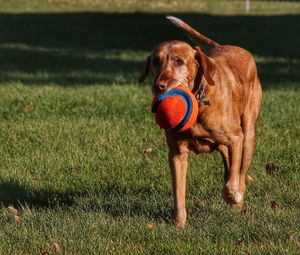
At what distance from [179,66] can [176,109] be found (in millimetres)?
469

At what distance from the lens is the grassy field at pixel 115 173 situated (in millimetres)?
6098

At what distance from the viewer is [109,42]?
27.3 metres

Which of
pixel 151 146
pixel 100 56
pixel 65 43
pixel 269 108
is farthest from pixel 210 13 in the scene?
pixel 151 146

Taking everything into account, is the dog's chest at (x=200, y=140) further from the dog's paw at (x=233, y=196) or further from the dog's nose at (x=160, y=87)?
the dog's nose at (x=160, y=87)

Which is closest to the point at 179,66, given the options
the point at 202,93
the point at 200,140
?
the point at 202,93

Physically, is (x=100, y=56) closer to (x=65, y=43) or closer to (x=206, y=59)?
(x=65, y=43)

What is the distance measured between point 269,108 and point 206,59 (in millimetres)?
6010

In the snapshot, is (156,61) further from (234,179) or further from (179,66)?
(234,179)

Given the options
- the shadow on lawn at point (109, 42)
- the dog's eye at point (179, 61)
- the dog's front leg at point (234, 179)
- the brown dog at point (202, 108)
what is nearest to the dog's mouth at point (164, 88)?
the brown dog at point (202, 108)

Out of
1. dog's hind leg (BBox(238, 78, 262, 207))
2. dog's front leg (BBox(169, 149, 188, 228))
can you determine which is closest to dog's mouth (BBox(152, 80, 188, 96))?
dog's front leg (BBox(169, 149, 188, 228))

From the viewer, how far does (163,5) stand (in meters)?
47.8

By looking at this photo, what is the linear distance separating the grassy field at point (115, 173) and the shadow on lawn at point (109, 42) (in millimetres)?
125

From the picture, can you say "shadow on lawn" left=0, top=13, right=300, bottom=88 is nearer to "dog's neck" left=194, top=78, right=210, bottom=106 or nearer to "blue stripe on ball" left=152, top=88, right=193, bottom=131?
"dog's neck" left=194, top=78, right=210, bottom=106

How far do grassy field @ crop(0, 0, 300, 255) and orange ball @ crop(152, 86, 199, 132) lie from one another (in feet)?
2.53
